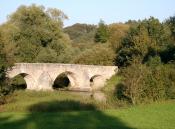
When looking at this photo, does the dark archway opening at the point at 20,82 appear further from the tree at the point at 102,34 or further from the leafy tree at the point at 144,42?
the tree at the point at 102,34

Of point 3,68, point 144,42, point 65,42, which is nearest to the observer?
point 3,68

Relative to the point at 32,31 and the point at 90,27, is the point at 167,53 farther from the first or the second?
the point at 90,27

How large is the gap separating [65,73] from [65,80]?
333 cm

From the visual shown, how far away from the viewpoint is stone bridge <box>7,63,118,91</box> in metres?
41.1

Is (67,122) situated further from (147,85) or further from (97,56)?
(97,56)

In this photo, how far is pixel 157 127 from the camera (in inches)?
529

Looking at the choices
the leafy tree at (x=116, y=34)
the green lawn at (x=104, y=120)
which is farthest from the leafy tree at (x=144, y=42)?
the green lawn at (x=104, y=120)

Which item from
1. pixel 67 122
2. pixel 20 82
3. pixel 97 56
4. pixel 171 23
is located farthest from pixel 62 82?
pixel 67 122

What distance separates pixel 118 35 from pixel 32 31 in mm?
16346

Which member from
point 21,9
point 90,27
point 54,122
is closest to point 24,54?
point 21,9

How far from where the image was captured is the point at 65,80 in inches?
1961

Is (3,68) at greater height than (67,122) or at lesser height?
greater

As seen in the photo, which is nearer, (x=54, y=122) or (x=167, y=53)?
(x=54, y=122)

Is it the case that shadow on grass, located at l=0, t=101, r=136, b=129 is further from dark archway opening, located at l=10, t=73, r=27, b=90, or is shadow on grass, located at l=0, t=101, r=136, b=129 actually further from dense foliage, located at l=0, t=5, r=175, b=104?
dark archway opening, located at l=10, t=73, r=27, b=90
